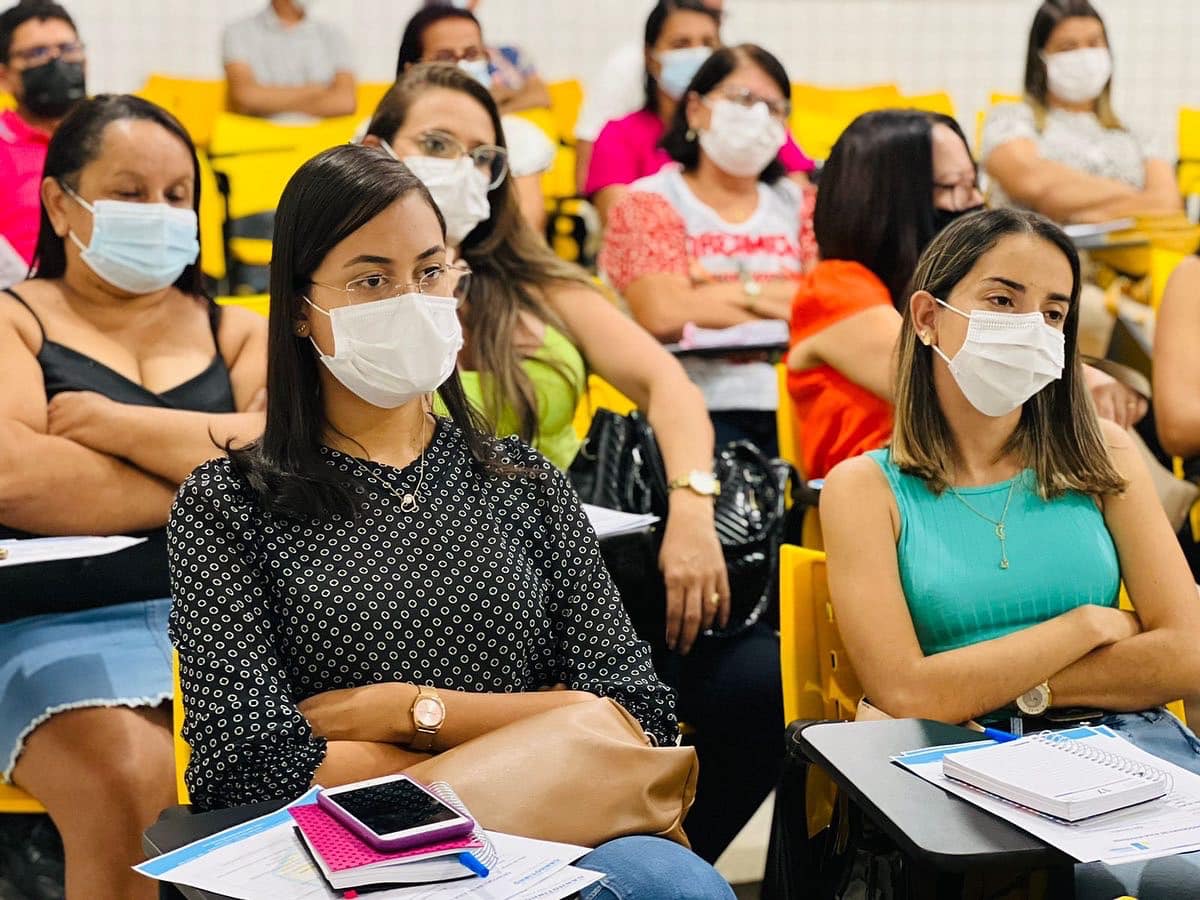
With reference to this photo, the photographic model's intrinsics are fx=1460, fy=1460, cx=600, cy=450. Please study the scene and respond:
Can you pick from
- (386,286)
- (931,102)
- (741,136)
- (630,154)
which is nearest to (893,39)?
(931,102)

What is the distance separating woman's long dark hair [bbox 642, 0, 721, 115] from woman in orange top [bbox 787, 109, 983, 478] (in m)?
2.08

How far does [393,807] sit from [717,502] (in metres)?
1.40

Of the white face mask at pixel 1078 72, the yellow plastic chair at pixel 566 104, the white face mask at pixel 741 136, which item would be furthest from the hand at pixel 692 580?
the yellow plastic chair at pixel 566 104

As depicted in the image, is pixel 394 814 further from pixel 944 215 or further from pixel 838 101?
pixel 838 101

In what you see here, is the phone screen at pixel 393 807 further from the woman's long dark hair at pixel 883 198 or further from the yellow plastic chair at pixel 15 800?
the woman's long dark hair at pixel 883 198

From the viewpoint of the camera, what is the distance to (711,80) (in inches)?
168

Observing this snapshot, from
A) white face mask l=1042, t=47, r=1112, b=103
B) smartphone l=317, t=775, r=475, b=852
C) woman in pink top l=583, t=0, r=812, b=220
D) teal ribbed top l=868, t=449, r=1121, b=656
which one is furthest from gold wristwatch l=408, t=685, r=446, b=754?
white face mask l=1042, t=47, r=1112, b=103

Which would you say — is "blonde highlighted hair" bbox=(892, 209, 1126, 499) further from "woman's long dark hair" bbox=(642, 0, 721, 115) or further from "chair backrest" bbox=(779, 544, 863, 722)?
"woman's long dark hair" bbox=(642, 0, 721, 115)

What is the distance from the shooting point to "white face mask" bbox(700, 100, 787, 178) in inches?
164

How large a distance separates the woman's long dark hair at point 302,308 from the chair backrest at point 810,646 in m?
0.53

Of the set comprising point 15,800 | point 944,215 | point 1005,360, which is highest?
point 944,215

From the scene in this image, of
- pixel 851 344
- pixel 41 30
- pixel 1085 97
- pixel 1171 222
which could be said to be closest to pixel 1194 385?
pixel 851 344

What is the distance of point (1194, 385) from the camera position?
340 cm

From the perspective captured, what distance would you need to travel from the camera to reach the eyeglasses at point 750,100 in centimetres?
418
